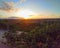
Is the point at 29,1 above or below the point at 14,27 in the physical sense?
above

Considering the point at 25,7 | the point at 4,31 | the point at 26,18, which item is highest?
the point at 25,7

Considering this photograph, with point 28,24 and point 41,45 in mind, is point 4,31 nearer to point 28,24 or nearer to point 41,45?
point 28,24

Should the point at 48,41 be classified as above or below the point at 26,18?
below

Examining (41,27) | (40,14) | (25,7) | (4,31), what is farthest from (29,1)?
(4,31)

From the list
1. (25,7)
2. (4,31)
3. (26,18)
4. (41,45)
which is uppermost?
(25,7)

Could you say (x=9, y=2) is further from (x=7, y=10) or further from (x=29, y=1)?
(x=29, y=1)

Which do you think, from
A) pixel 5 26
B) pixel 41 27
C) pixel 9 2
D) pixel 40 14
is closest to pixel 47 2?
pixel 40 14
